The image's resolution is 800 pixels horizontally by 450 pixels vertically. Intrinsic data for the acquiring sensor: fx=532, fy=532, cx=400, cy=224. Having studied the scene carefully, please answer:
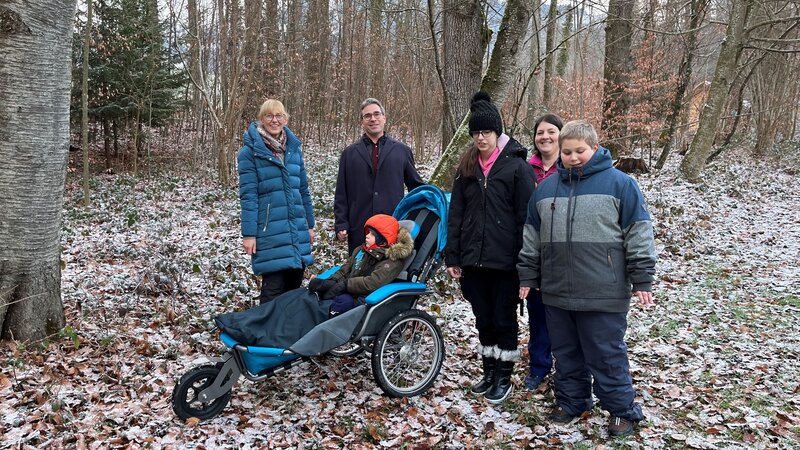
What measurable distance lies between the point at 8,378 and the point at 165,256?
2.86 m

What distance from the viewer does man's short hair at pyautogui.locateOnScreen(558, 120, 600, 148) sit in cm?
339

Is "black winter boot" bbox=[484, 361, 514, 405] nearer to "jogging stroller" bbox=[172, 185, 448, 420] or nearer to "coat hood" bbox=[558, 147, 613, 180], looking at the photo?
"jogging stroller" bbox=[172, 185, 448, 420]

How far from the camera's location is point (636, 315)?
5828mm

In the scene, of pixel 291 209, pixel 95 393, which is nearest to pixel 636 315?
pixel 291 209

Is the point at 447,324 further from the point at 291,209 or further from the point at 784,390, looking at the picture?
the point at 784,390

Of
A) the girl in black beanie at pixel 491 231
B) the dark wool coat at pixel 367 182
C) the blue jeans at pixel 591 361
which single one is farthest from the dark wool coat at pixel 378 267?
the blue jeans at pixel 591 361

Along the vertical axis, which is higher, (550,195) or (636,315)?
(550,195)

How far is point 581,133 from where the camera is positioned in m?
3.40

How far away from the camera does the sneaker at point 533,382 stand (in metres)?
4.26

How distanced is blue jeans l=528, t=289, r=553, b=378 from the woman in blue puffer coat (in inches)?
79.1

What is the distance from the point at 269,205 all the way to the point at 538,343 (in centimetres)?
250

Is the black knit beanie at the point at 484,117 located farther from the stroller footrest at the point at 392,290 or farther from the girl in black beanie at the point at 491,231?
the stroller footrest at the point at 392,290

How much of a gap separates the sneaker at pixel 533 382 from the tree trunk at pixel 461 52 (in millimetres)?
4714

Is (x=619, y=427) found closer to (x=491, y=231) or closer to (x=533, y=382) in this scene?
(x=533, y=382)
